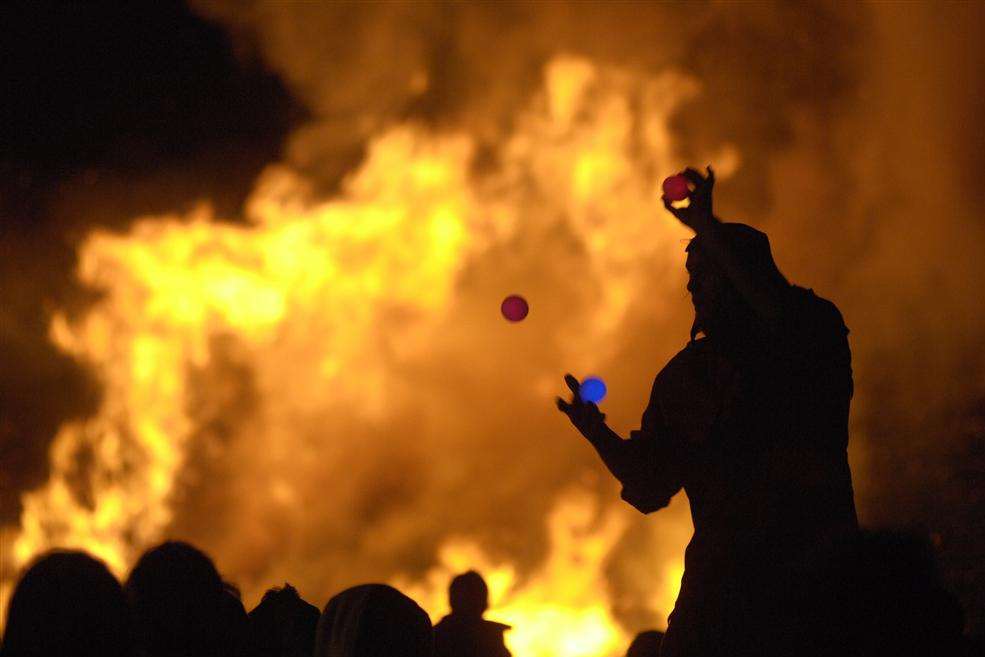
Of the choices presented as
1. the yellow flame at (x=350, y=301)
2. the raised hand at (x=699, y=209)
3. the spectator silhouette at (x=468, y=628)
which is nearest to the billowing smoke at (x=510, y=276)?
the yellow flame at (x=350, y=301)

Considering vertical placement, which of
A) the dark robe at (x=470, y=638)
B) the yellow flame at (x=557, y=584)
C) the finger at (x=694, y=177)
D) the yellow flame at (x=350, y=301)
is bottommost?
the finger at (x=694, y=177)

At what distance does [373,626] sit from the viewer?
9.05ft

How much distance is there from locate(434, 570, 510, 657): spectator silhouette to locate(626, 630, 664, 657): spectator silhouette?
36.1 inches

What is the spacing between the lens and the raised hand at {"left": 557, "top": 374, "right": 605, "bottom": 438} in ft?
11.0

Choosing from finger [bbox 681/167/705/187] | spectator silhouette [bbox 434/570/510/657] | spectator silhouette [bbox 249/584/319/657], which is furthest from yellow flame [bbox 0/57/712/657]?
finger [bbox 681/167/705/187]

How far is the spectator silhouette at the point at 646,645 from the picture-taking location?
203 inches

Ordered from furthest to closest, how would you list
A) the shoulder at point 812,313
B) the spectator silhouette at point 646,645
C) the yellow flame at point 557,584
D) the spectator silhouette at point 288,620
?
the yellow flame at point 557,584
the spectator silhouette at point 646,645
the spectator silhouette at point 288,620
the shoulder at point 812,313

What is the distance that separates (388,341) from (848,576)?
1395 cm

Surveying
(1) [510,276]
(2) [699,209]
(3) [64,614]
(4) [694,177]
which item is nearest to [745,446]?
Answer: (2) [699,209]

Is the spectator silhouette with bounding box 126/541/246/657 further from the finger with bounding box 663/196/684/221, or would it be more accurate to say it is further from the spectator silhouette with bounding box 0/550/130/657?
the finger with bounding box 663/196/684/221

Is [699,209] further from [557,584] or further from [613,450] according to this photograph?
[557,584]

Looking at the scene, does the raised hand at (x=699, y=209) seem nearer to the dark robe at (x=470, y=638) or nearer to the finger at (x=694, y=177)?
the finger at (x=694, y=177)

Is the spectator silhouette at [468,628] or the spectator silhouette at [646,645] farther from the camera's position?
the spectator silhouette at [468,628]

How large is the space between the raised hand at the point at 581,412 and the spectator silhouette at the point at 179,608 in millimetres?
1160
